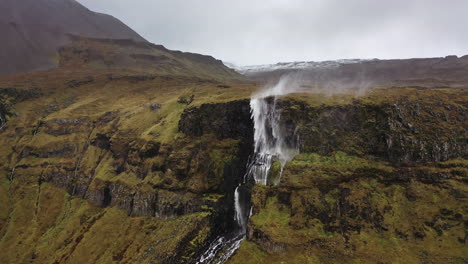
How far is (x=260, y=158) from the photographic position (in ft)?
153

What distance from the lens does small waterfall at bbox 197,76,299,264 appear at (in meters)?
40.4

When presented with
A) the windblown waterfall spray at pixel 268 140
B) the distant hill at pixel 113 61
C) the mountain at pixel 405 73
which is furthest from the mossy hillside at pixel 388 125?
the distant hill at pixel 113 61

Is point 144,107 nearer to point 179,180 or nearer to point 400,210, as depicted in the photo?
point 179,180

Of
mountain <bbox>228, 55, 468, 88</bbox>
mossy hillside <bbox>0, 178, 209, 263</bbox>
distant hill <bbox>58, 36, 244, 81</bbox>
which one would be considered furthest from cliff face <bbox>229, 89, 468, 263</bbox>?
distant hill <bbox>58, 36, 244, 81</bbox>

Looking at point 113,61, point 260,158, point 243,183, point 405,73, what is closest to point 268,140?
point 260,158

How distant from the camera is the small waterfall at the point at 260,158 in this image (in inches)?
1592

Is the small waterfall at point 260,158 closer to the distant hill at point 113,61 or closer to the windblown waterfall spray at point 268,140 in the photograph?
the windblown waterfall spray at point 268,140

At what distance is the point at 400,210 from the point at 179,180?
36.9 metres

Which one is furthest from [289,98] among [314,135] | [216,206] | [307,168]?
[216,206]

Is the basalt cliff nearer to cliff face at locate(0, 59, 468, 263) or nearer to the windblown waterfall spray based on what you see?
cliff face at locate(0, 59, 468, 263)

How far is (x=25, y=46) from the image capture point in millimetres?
188000

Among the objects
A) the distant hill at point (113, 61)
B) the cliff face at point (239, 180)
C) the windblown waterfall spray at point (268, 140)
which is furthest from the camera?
the distant hill at point (113, 61)

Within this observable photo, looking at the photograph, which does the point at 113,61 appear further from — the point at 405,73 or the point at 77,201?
the point at 405,73

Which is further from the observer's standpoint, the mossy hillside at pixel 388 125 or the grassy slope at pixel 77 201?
the grassy slope at pixel 77 201
